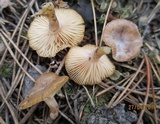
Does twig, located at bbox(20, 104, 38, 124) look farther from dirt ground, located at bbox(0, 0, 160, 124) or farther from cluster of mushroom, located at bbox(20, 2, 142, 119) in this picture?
cluster of mushroom, located at bbox(20, 2, 142, 119)

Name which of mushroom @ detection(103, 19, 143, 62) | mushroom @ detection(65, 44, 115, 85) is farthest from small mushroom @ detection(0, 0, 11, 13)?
mushroom @ detection(103, 19, 143, 62)

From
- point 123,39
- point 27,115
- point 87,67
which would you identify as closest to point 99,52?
point 87,67

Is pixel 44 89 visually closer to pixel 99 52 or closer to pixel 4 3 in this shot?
pixel 99 52

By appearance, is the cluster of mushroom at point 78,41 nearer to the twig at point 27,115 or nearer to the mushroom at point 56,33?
the mushroom at point 56,33

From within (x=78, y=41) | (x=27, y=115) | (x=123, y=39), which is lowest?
(x=27, y=115)

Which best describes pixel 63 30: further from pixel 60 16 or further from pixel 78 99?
pixel 78 99

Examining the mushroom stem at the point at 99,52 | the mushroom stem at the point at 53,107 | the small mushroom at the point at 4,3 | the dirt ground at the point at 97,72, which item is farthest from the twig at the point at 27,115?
the small mushroom at the point at 4,3

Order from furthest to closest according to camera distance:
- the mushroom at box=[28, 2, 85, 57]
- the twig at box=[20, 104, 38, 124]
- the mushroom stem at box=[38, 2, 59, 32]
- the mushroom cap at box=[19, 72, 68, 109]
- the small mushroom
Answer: the small mushroom
the mushroom at box=[28, 2, 85, 57]
the twig at box=[20, 104, 38, 124]
the mushroom stem at box=[38, 2, 59, 32]
the mushroom cap at box=[19, 72, 68, 109]
